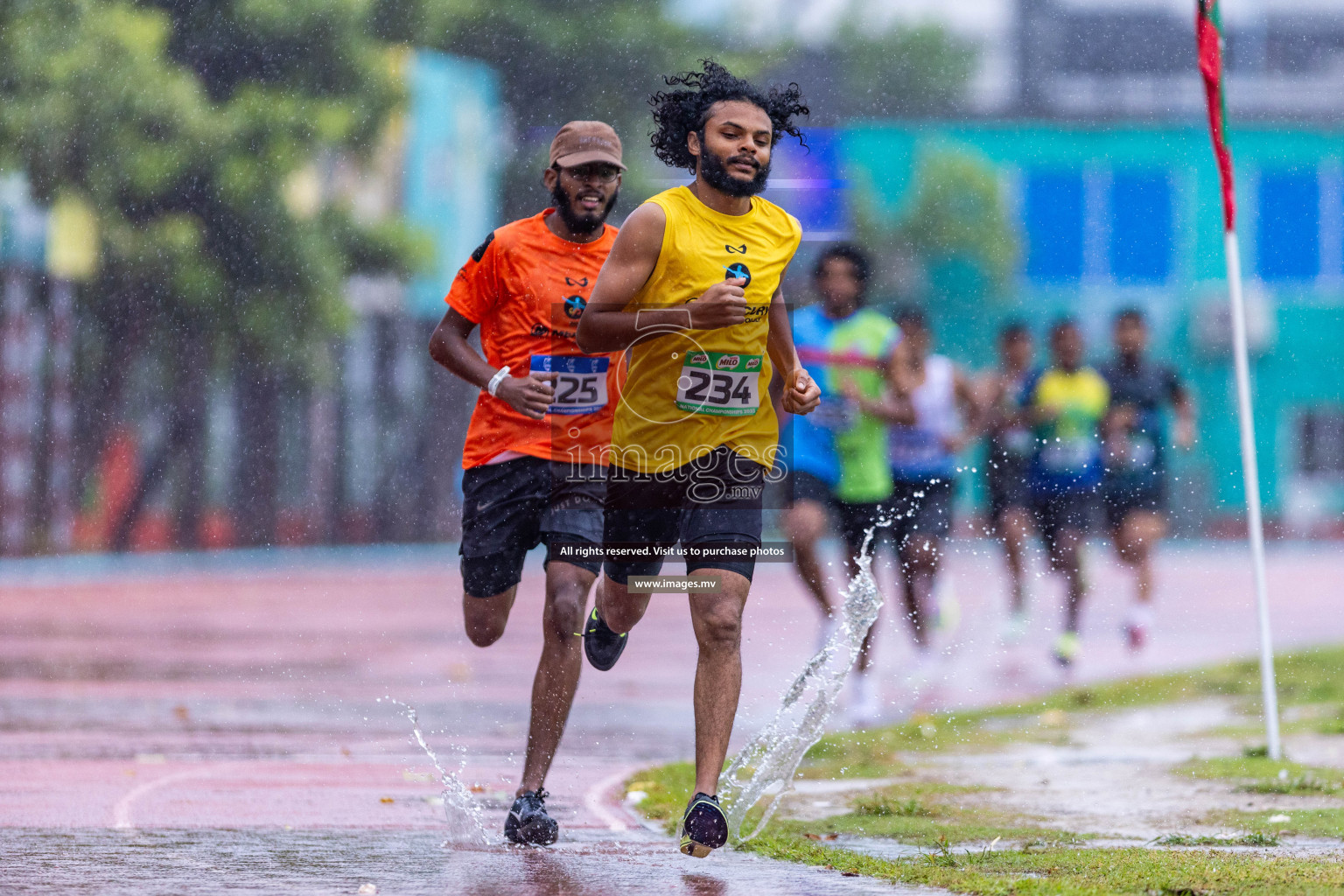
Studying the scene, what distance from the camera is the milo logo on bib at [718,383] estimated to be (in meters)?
5.44

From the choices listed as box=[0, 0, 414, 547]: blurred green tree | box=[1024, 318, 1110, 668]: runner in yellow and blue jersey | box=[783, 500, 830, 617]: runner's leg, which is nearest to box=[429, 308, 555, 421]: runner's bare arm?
box=[783, 500, 830, 617]: runner's leg

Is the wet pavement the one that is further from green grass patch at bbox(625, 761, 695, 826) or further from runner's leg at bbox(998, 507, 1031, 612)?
runner's leg at bbox(998, 507, 1031, 612)

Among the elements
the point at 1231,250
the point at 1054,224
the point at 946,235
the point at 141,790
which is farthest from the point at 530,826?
the point at 1054,224

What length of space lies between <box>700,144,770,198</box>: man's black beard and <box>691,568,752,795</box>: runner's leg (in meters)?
1.04

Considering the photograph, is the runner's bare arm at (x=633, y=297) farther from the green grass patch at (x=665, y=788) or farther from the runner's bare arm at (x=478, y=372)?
the green grass patch at (x=665, y=788)

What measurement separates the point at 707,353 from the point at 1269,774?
2926 mm

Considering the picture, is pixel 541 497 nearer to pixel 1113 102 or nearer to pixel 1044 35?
pixel 1113 102

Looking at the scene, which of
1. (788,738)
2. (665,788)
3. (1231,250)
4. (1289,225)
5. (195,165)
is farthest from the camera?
(1289,225)

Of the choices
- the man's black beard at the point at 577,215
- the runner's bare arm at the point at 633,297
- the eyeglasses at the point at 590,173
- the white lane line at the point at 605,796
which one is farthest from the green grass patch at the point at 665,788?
Result: the eyeglasses at the point at 590,173

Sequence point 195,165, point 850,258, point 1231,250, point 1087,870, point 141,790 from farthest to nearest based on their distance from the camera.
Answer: point 195,165
point 850,258
point 1231,250
point 141,790
point 1087,870

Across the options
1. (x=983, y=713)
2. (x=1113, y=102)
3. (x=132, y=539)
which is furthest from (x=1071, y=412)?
(x=1113, y=102)

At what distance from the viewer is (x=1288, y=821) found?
5.98 meters

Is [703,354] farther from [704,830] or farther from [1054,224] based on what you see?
[1054,224]

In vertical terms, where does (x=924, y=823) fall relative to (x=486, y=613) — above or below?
below
